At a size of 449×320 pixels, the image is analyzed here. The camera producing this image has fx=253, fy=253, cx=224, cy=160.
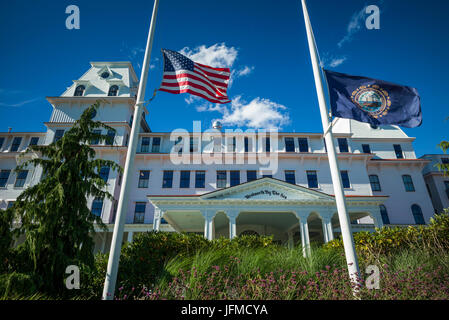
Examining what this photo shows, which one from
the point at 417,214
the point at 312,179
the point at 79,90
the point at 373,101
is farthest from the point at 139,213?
the point at 417,214

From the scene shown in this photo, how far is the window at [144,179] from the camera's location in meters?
26.5

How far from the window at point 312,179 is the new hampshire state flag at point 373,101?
19.2m

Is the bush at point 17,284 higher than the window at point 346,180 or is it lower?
lower

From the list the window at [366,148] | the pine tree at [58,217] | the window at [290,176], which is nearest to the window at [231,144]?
the window at [290,176]

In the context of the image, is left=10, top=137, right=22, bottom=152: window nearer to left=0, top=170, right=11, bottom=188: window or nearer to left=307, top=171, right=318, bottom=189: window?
left=0, top=170, right=11, bottom=188: window

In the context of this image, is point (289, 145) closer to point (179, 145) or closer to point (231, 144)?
point (231, 144)

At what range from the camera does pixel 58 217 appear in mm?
7676

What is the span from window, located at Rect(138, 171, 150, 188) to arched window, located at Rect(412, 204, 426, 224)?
1108 inches

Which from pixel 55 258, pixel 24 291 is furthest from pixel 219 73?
pixel 24 291

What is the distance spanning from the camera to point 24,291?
5922mm

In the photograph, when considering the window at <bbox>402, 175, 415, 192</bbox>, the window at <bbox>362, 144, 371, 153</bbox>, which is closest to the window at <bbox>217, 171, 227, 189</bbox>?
the window at <bbox>362, 144, 371, 153</bbox>

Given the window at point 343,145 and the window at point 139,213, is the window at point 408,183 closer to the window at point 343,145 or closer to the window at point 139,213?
the window at point 343,145
